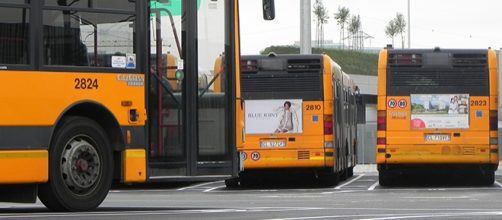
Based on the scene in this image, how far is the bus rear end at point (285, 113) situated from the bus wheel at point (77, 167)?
10.5 metres

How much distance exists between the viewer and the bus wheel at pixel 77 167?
11.5 m

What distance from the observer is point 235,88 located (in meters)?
13.5

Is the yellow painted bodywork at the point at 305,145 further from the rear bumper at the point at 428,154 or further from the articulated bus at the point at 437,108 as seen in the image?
the rear bumper at the point at 428,154

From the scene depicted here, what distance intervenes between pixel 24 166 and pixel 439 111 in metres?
13.1

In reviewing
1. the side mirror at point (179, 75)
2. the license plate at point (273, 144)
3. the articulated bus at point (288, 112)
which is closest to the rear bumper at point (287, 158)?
the articulated bus at point (288, 112)

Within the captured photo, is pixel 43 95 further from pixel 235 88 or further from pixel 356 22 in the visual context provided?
pixel 356 22

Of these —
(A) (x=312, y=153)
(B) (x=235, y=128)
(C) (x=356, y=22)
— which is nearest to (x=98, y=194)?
(B) (x=235, y=128)

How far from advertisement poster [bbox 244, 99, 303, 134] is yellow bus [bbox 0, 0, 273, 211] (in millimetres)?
9042

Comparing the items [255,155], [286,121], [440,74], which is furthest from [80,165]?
[440,74]

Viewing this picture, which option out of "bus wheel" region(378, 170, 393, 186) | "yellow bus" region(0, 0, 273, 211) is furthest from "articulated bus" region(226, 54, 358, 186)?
"yellow bus" region(0, 0, 273, 211)

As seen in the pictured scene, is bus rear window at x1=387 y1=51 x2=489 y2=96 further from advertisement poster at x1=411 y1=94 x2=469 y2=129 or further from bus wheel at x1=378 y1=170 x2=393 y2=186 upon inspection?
bus wheel at x1=378 y1=170 x2=393 y2=186

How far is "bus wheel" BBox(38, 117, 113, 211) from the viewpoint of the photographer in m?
11.5

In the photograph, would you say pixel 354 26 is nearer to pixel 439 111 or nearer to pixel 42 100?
pixel 439 111

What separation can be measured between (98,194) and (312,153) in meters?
10.8
